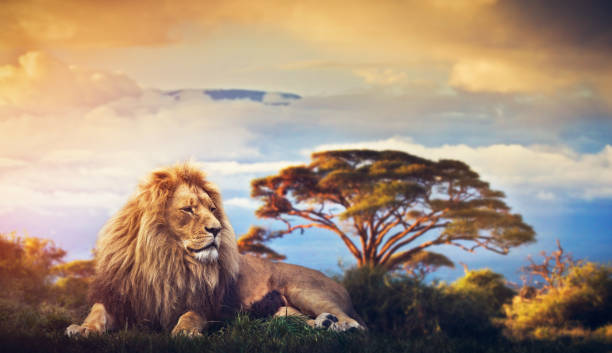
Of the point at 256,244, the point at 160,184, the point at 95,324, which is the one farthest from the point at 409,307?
the point at 256,244

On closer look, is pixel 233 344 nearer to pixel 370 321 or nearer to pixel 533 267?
pixel 370 321

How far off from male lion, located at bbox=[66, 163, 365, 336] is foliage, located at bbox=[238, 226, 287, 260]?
18317 mm

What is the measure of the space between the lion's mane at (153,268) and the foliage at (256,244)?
60.8ft

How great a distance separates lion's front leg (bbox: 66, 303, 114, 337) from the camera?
525 centimetres

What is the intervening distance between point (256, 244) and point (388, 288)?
47.8 feet

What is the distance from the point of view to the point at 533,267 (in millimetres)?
18781

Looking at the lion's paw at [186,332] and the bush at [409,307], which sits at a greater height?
the bush at [409,307]

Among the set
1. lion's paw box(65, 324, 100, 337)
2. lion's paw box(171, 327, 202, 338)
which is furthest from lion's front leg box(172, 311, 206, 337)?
lion's paw box(65, 324, 100, 337)

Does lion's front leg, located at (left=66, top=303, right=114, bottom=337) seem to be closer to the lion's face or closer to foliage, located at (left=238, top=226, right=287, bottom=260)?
the lion's face

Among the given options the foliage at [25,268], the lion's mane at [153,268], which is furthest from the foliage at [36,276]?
the lion's mane at [153,268]

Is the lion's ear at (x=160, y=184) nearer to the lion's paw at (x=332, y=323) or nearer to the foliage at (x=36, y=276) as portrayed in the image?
the lion's paw at (x=332, y=323)

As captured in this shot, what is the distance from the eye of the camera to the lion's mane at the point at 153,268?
5.70 m

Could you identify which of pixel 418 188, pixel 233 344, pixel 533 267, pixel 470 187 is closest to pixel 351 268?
pixel 233 344

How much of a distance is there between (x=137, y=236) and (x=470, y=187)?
20.6 meters
